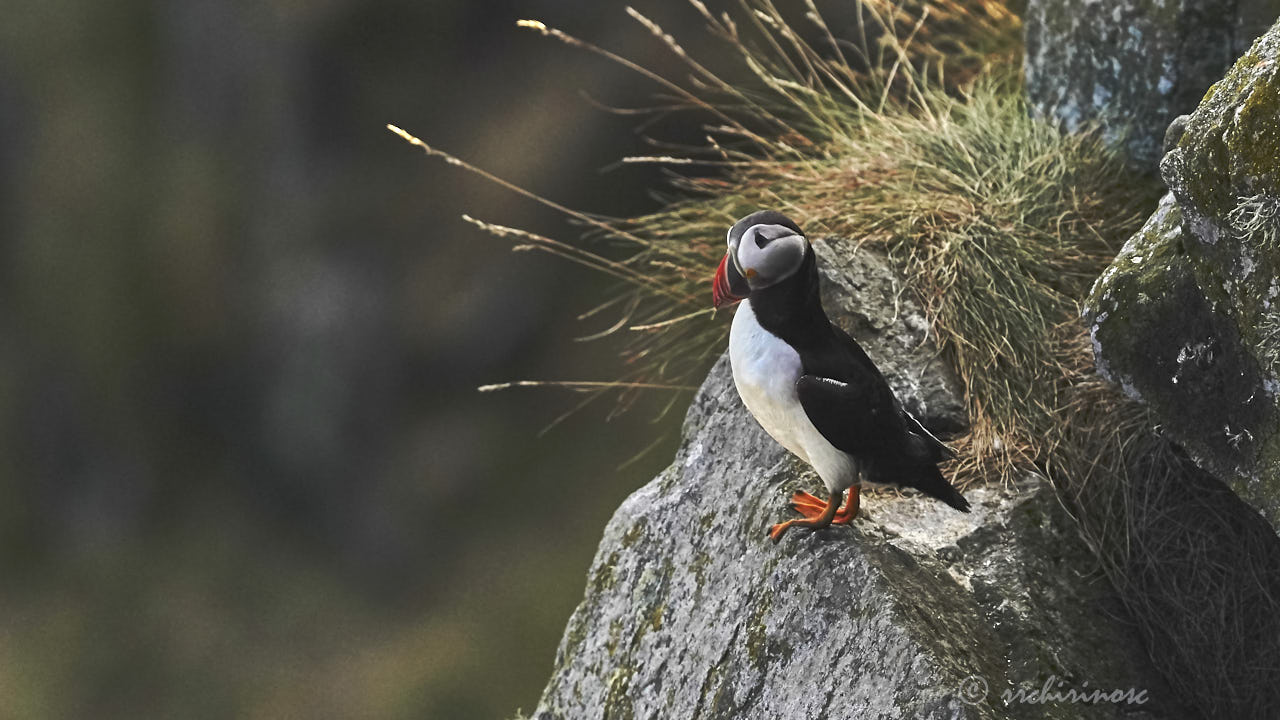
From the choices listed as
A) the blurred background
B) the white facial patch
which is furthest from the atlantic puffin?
the blurred background

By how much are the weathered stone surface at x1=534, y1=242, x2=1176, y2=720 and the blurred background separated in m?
3.92

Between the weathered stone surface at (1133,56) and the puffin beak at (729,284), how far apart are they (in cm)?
183

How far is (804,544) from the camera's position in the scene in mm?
2307

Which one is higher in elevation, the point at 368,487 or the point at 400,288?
the point at 400,288

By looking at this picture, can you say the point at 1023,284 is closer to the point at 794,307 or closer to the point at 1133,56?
the point at 1133,56

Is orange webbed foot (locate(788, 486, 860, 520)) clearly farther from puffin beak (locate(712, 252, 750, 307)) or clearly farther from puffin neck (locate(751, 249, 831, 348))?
puffin beak (locate(712, 252, 750, 307))

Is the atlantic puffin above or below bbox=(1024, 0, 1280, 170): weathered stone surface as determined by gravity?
below

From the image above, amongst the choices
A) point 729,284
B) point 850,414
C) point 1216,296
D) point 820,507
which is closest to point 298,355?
point 820,507

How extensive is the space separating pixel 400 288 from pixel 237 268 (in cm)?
113

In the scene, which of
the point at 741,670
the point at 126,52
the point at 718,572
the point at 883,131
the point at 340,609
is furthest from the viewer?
the point at 126,52

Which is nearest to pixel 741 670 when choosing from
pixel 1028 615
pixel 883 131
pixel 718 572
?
pixel 718 572

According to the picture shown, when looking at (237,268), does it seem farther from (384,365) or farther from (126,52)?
(126,52)

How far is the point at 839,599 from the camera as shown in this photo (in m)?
2.18
